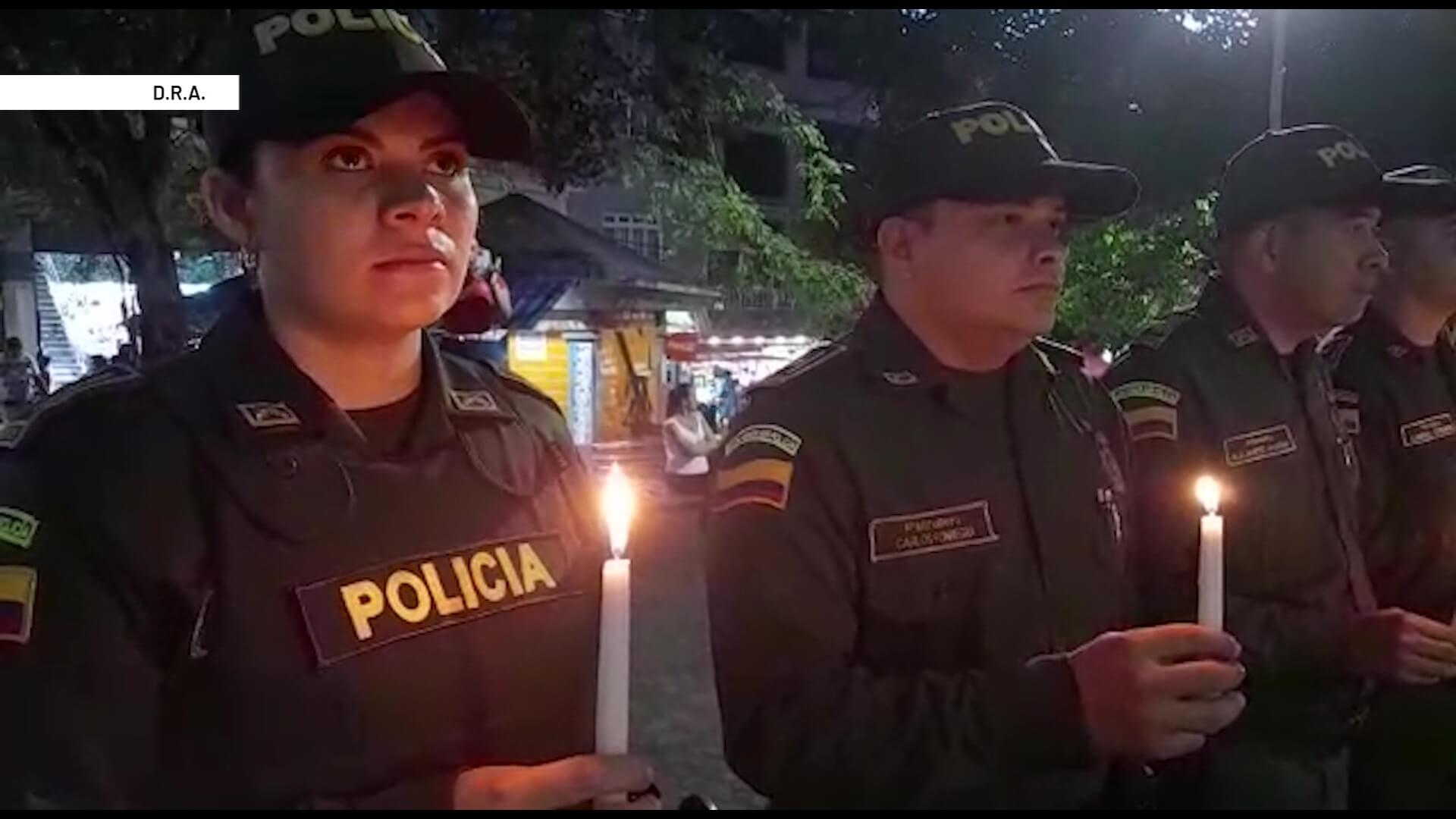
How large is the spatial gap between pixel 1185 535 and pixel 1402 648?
41cm

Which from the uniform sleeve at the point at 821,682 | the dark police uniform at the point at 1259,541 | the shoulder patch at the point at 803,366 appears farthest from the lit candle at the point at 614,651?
the dark police uniform at the point at 1259,541

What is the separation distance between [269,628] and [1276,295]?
2183 mm

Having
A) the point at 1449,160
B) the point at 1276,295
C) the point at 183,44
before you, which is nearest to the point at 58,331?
the point at 183,44

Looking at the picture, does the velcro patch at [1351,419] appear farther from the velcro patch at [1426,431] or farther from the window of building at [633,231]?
the window of building at [633,231]

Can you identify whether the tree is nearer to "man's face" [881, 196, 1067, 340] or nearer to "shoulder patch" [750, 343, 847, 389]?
"shoulder patch" [750, 343, 847, 389]

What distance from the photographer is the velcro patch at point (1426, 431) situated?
3.14 m

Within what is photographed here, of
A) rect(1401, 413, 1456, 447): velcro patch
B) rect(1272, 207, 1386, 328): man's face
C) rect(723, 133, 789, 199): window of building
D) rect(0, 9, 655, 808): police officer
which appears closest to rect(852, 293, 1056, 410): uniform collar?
rect(0, 9, 655, 808): police officer

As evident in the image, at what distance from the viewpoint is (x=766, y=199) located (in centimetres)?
1195

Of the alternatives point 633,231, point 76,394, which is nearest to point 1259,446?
point 76,394

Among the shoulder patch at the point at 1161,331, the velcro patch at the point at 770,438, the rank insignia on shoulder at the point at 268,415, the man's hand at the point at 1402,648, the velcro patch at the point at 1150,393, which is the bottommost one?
the man's hand at the point at 1402,648

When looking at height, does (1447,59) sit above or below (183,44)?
below

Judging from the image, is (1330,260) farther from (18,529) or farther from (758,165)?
(758,165)

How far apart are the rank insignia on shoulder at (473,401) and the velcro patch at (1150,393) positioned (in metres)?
1.40

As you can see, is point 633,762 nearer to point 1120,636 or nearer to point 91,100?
point 1120,636
